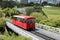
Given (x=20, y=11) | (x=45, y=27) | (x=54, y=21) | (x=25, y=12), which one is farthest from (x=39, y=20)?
(x=20, y=11)

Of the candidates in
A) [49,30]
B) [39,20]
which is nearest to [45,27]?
[49,30]

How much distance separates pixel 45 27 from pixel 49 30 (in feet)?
7.37

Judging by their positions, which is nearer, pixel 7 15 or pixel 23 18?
pixel 23 18

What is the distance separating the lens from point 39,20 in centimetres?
4931

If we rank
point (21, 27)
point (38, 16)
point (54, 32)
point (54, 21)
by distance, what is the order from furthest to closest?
point (38, 16), point (54, 21), point (21, 27), point (54, 32)

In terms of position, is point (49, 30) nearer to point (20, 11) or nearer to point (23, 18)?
point (23, 18)

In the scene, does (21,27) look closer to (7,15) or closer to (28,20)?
(28,20)

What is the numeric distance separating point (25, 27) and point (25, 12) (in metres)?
30.9

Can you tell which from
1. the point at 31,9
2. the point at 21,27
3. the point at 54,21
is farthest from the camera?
the point at 31,9

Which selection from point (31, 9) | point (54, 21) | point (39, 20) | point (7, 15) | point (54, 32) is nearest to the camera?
point (54, 32)

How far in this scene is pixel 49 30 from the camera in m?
36.9

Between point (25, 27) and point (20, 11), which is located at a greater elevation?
point (25, 27)

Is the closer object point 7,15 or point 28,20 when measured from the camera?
point 28,20

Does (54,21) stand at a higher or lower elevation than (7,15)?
higher
